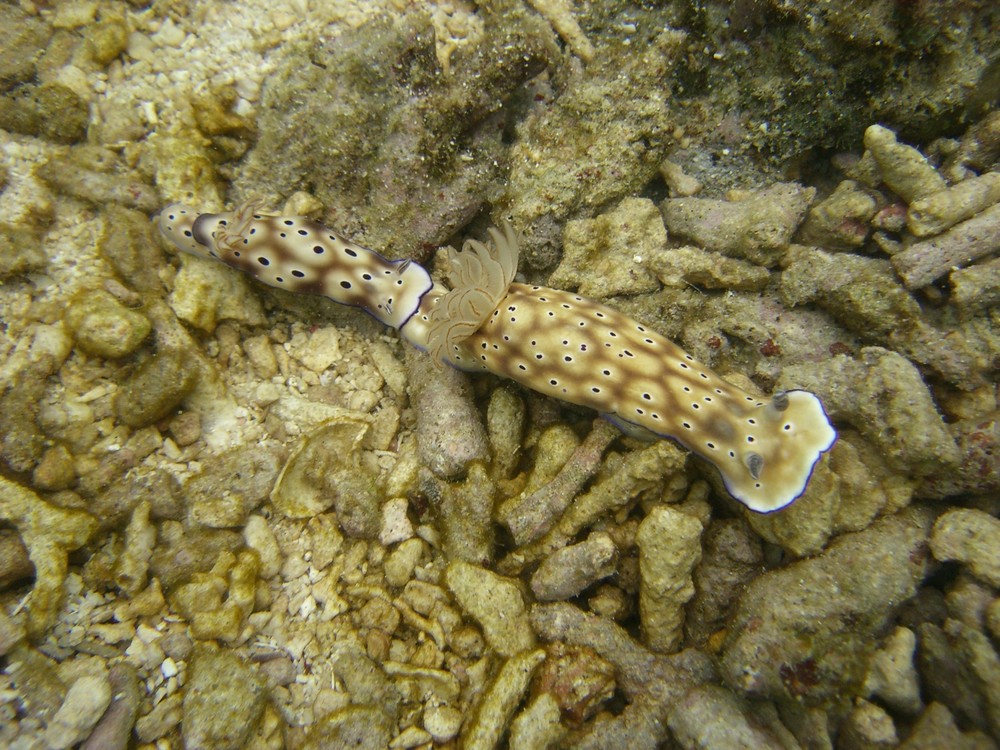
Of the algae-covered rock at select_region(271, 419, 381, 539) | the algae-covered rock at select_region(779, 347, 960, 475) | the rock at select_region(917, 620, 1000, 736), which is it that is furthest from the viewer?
the algae-covered rock at select_region(271, 419, 381, 539)

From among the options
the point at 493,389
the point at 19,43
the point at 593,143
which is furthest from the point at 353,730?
the point at 19,43

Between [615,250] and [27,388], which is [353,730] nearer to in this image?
[27,388]

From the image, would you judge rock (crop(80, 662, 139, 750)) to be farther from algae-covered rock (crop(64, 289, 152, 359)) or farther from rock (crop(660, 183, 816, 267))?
rock (crop(660, 183, 816, 267))

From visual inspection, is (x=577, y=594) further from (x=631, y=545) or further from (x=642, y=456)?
(x=642, y=456)

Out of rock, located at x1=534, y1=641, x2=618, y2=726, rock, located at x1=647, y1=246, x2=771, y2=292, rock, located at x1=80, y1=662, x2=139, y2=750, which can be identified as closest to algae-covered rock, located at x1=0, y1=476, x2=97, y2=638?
rock, located at x1=80, y1=662, x2=139, y2=750

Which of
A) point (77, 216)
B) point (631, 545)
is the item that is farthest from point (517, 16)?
point (631, 545)

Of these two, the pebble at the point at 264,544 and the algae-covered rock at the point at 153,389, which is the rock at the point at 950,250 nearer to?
the pebble at the point at 264,544
